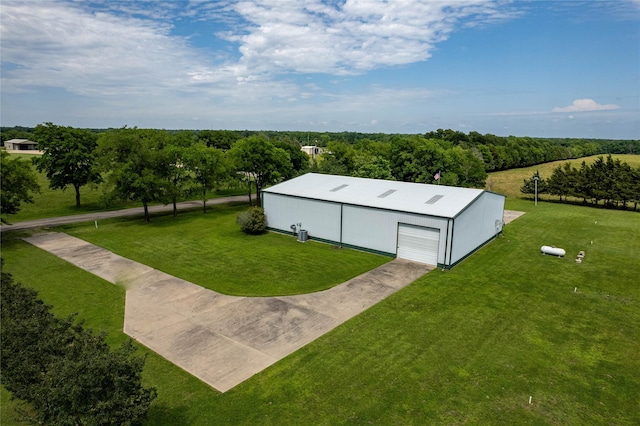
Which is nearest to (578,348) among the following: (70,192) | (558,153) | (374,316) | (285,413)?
(374,316)

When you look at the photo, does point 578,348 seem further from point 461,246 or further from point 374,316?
point 461,246

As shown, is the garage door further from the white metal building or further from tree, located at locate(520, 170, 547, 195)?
tree, located at locate(520, 170, 547, 195)

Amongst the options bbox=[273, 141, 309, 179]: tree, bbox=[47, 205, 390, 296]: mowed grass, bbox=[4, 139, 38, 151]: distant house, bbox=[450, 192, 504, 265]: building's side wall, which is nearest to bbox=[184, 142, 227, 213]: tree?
bbox=[47, 205, 390, 296]: mowed grass

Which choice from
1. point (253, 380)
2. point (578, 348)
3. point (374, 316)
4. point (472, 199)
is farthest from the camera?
point (472, 199)

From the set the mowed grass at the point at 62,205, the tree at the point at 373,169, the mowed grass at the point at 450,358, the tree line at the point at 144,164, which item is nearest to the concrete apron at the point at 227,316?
the mowed grass at the point at 450,358

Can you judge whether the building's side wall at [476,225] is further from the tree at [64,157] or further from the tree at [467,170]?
the tree at [64,157]
